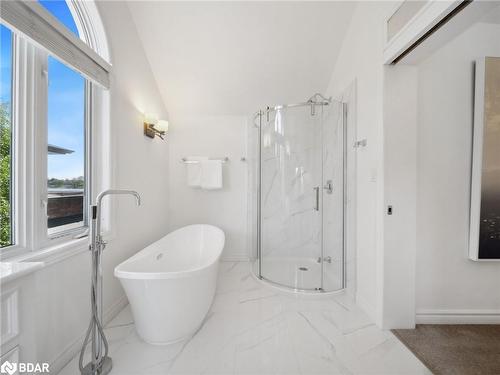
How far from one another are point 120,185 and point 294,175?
1.81 metres

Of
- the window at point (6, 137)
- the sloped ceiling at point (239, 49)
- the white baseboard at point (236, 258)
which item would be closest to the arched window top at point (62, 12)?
the window at point (6, 137)

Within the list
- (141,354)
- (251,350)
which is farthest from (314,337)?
(141,354)

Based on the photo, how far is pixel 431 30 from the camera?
1.30 metres

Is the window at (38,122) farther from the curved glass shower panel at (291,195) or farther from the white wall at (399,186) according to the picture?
the white wall at (399,186)

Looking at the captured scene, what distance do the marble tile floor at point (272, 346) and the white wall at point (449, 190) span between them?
1.92 ft

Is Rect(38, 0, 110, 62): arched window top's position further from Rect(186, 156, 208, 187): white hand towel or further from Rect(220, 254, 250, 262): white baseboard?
Rect(220, 254, 250, 262): white baseboard

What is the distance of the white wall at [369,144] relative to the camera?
1706mm

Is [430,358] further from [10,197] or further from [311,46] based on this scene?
[311,46]

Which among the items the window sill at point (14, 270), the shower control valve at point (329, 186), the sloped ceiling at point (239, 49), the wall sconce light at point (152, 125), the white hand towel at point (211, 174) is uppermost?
the sloped ceiling at point (239, 49)

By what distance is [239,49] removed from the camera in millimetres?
2473

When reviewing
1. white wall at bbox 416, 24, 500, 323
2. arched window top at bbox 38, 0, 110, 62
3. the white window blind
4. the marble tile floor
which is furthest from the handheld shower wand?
white wall at bbox 416, 24, 500, 323

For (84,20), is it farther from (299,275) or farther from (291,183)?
(299,275)

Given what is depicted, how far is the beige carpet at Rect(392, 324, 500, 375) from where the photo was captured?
1.34 meters

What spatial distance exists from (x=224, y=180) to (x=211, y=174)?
25 centimetres
